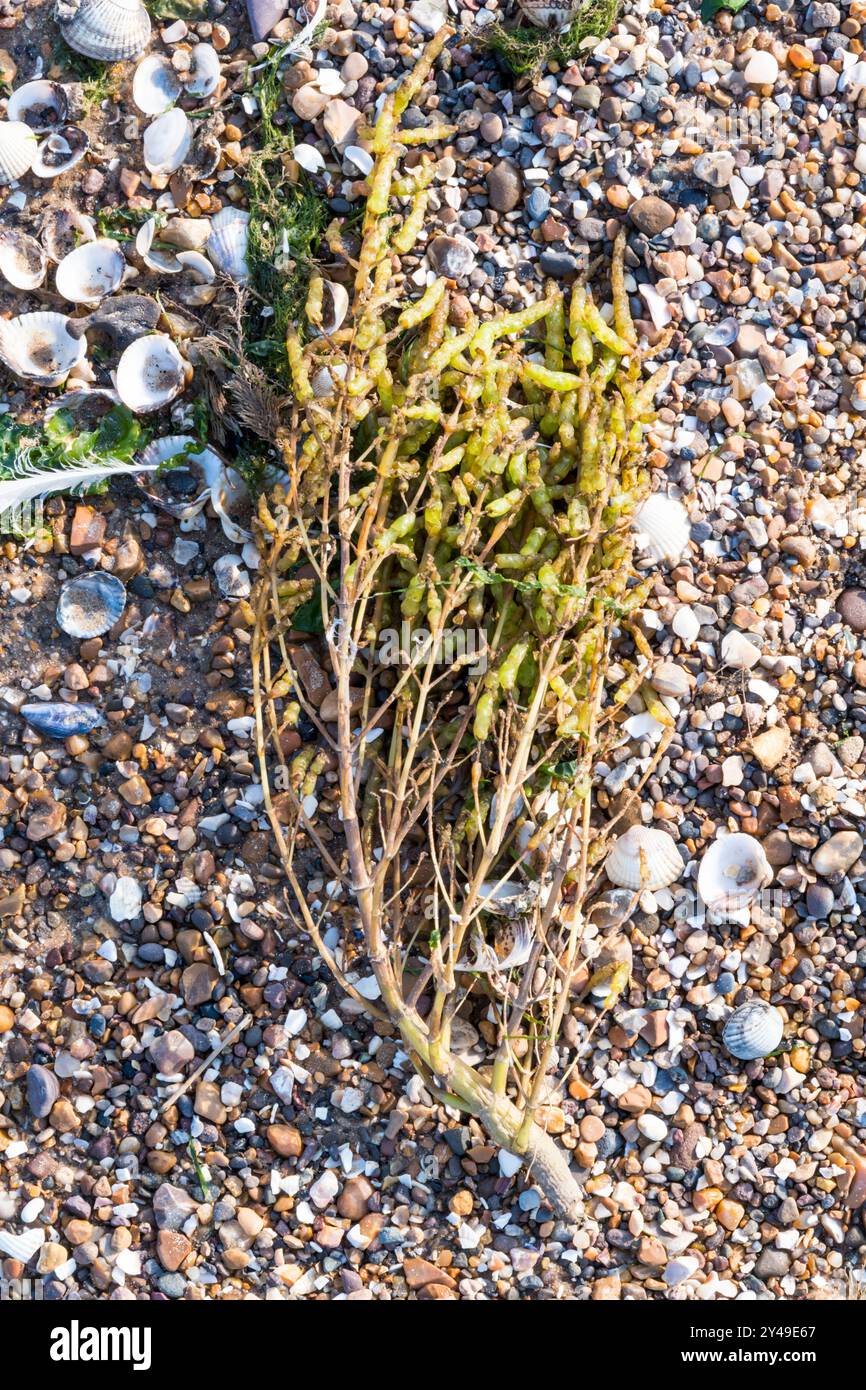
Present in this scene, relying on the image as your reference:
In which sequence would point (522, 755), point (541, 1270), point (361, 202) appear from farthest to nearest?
point (361, 202)
point (541, 1270)
point (522, 755)

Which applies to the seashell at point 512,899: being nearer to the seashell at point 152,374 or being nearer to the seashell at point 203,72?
the seashell at point 152,374

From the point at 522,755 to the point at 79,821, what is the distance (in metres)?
1.23

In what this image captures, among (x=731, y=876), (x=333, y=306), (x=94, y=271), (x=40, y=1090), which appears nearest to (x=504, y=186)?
(x=333, y=306)

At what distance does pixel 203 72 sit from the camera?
3.59 meters

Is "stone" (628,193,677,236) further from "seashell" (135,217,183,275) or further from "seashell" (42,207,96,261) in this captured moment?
"seashell" (42,207,96,261)

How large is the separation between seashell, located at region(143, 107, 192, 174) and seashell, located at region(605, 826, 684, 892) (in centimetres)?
219

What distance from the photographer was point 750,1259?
338 centimetres

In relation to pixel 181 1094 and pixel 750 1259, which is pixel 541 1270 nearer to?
pixel 750 1259

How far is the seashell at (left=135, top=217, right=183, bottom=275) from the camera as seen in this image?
353 cm

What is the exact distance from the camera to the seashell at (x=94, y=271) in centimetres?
354

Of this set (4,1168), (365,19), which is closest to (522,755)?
(4,1168)

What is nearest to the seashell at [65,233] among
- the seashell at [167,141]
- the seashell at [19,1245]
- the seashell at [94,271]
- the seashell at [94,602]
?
the seashell at [94,271]

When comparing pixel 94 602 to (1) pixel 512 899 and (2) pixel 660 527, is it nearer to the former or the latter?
(1) pixel 512 899

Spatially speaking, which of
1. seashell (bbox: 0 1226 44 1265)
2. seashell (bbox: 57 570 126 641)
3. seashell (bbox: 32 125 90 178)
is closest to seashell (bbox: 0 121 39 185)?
seashell (bbox: 32 125 90 178)
